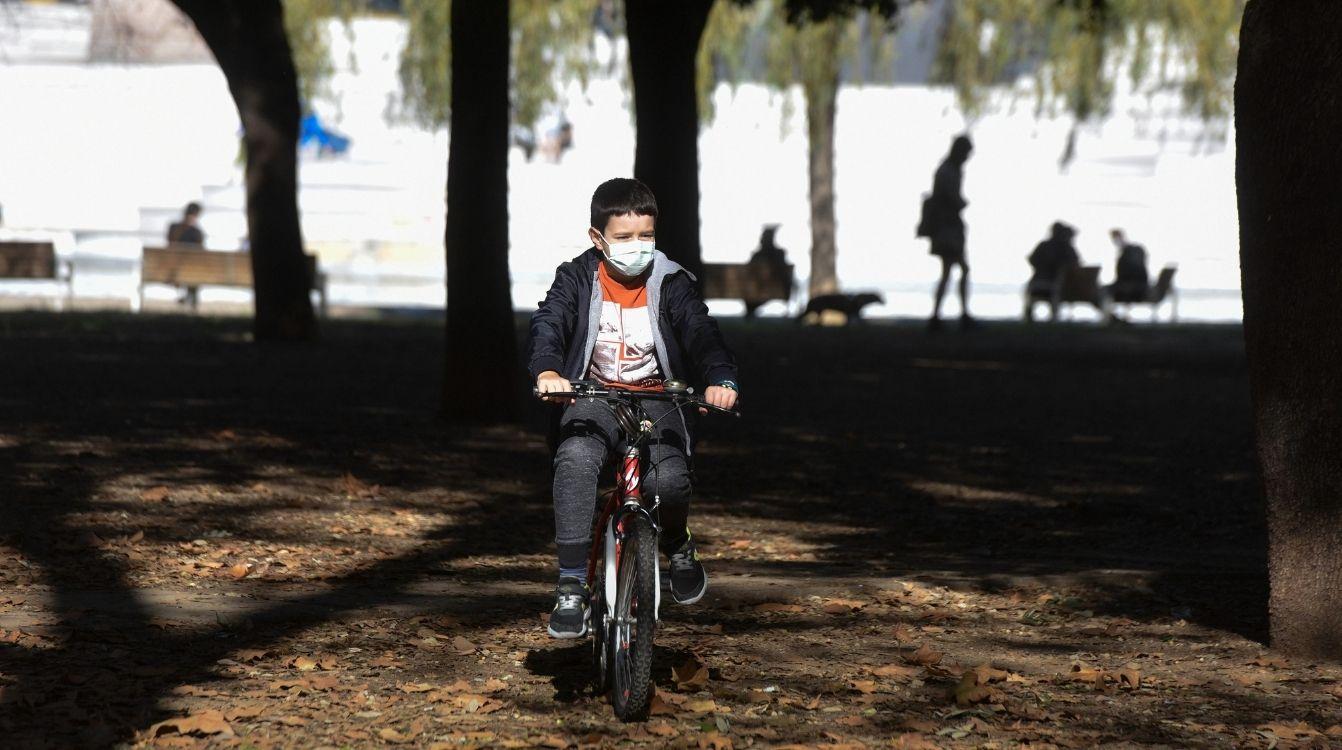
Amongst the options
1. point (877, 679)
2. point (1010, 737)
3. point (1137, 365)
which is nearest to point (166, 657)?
point (877, 679)

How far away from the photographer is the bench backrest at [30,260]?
25656mm

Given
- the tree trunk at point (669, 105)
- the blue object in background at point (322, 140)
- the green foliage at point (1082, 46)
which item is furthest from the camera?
the blue object in background at point (322, 140)

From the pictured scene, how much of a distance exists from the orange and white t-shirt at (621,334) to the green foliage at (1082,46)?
2573 centimetres

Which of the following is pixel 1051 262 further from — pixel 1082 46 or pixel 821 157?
pixel 821 157

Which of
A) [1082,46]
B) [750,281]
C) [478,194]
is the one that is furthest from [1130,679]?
[1082,46]

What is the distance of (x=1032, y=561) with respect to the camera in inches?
324

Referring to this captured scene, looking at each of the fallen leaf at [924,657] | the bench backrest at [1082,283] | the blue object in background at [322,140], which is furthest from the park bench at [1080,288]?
the fallen leaf at [924,657]

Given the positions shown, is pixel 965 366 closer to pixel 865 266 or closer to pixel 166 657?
pixel 166 657

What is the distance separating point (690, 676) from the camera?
18.8 ft

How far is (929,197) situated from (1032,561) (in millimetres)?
15357

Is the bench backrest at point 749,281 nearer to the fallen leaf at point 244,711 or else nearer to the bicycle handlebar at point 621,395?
the fallen leaf at point 244,711

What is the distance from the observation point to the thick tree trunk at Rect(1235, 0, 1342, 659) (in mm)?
5844

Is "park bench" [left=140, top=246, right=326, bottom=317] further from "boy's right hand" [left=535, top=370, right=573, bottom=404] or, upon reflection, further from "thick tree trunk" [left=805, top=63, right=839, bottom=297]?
"boy's right hand" [left=535, top=370, right=573, bottom=404]

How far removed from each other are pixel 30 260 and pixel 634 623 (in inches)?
872
